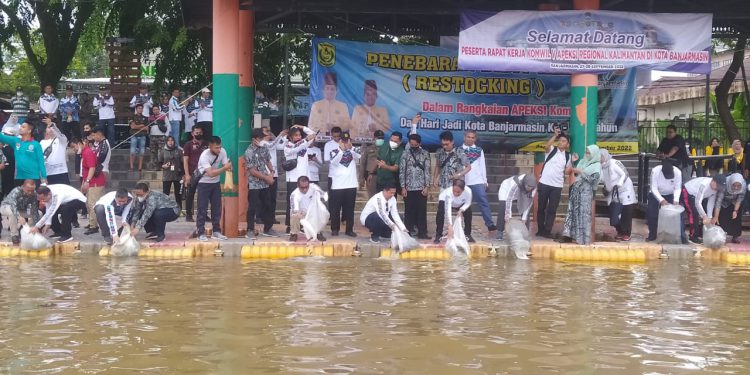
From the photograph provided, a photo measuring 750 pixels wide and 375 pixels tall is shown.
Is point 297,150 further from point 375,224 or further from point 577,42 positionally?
point 577,42

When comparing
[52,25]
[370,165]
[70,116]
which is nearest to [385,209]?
[370,165]

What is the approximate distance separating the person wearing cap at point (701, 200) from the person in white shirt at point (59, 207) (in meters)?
9.54

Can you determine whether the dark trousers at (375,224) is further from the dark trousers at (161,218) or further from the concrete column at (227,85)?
the dark trousers at (161,218)

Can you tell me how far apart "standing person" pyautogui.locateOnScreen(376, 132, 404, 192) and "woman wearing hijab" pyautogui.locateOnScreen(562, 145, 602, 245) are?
9.18 feet

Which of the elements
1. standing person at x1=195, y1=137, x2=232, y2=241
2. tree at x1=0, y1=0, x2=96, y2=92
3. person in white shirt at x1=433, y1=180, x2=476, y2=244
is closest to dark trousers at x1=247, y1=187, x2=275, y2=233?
standing person at x1=195, y1=137, x2=232, y2=241

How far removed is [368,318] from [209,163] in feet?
21.1

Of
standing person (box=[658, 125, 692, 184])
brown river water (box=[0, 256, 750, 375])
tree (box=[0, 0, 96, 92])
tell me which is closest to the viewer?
brown river water (box=[0, 256, 750, 375])

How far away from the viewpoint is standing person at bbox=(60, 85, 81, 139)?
22938mm

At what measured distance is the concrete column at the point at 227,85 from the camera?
15.5 m

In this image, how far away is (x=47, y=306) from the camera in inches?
396

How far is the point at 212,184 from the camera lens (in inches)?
606

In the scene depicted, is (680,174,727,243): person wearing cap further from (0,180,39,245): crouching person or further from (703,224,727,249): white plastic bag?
(0,180,39,245): crouching person

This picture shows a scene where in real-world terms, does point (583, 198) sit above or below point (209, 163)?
below

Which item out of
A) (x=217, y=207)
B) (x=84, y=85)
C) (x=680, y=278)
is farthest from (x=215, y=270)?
(x=84, y=85)
